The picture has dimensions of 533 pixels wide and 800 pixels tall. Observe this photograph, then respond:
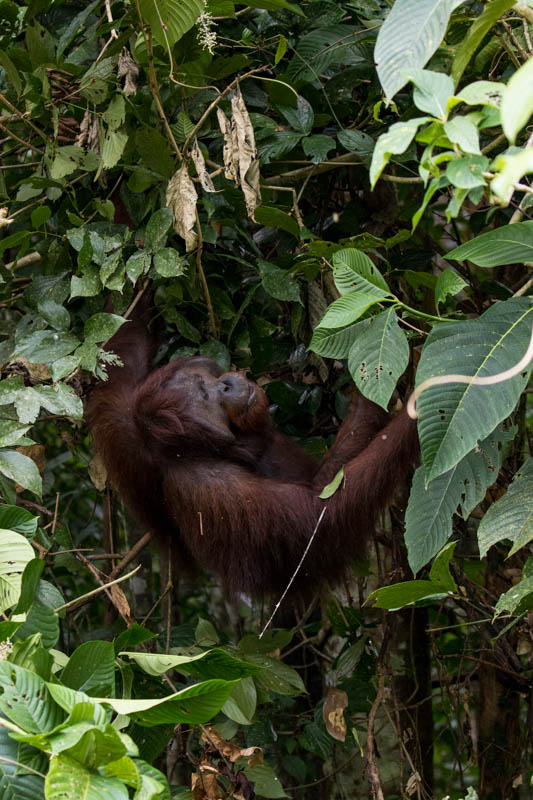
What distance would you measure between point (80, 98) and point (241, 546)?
1.51 meters

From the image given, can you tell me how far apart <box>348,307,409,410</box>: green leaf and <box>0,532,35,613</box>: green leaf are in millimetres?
844

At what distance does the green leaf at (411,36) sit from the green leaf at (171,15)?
2.65ft

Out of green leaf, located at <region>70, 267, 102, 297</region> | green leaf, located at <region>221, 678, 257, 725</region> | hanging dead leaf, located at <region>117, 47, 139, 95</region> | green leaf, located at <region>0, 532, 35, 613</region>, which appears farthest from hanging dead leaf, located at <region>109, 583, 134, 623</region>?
hanging dead leaf, located at <region>117, 47, 139, 95</region>

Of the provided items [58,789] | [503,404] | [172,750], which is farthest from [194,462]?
[58,789]

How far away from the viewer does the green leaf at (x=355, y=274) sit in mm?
2111

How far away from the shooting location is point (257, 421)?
10.3ft

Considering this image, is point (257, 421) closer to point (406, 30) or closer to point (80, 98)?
point (80, 98)

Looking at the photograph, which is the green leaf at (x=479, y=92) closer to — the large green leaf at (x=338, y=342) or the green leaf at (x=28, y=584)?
the large green leaf at (x=338, y=342)

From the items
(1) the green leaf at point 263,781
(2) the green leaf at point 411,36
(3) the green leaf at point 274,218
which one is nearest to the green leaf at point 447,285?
(2) the green leaf at point 411,36

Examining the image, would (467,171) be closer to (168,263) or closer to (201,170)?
(201,170)

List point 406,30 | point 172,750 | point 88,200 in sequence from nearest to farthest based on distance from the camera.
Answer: point 406,30 → point 88,200 → point 172,750

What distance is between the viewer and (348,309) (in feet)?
6.56

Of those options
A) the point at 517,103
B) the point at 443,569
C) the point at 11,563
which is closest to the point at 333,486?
the point at 443,569

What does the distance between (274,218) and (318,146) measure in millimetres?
286
